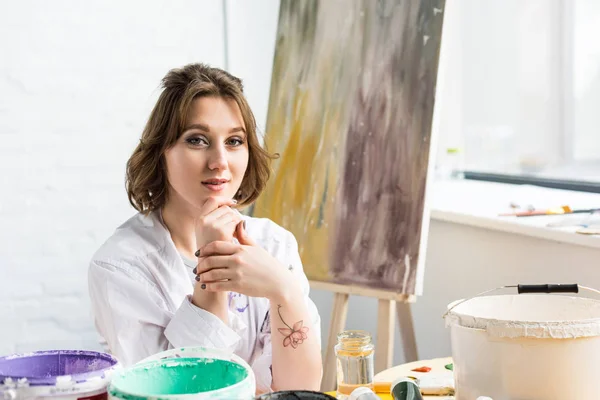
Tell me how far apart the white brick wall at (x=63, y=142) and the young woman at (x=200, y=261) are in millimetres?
1218

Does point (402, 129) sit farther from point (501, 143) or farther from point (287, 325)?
point (501, 143)

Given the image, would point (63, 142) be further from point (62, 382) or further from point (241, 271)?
point (62, 382)

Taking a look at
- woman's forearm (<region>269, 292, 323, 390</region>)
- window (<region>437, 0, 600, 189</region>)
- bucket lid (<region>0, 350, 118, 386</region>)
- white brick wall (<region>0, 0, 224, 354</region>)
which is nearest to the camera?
bucket lid (<region>0, 350, 118, 386</region>)

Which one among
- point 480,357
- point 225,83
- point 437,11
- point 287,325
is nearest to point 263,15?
point 437,11

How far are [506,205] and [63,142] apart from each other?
153 centimetres

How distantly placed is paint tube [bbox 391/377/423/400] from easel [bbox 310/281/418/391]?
0.89m

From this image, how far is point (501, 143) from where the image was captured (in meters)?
3.91

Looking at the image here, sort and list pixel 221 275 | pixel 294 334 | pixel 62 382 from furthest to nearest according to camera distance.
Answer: pixel 294 334 → pixel 221 275 → pixel 62 382

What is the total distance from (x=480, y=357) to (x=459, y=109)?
211cm

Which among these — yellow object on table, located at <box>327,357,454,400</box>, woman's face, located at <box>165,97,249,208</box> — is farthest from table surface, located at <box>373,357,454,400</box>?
woman's face, located at <box>165,97,249,208</box>

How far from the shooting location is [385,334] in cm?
215

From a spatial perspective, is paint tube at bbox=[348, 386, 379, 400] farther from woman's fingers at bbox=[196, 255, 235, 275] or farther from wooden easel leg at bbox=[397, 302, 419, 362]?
wooden easel leg at bbox=[397, 302, 419, 362]

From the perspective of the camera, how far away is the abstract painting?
2068 millimetres

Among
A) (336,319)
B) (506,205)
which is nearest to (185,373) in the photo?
(336,319)
